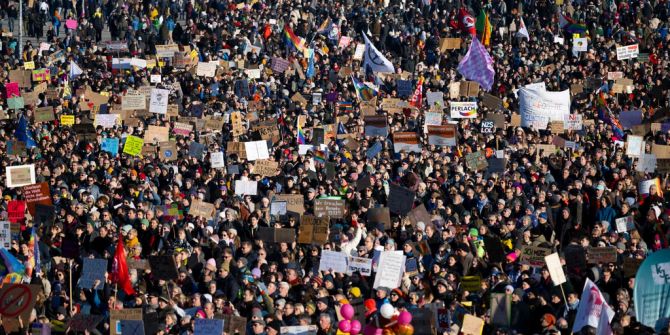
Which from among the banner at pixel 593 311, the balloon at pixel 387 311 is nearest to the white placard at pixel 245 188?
the balloon at pixel 387 311

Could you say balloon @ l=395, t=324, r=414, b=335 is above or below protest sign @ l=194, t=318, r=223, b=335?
above

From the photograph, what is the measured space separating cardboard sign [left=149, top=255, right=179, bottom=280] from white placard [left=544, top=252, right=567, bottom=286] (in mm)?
3866

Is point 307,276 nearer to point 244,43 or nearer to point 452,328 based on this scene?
point 452,328

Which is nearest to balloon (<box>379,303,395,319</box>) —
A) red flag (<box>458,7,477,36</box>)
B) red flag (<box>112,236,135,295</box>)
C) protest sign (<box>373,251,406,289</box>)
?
protest sign (<box>373,251,406,289</box>)

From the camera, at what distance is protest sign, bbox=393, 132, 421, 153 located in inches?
841

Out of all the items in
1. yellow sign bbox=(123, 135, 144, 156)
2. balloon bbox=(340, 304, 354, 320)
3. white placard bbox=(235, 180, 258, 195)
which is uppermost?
balloon bbox=(340, 304, 354, 320)

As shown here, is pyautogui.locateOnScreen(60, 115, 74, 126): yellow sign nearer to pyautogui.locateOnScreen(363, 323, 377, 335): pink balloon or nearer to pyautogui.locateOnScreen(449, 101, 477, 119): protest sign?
pyautogui.locateOnScreen(449, 101, 477, 119): protest sign

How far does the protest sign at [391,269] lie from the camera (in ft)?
47.0

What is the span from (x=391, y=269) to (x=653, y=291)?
317 cm

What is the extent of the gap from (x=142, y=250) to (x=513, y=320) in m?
5.06

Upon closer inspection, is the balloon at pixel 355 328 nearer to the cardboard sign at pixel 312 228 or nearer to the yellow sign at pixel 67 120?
the cardboard sign at pixel 312 228

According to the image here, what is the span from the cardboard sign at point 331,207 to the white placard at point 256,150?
3.91 m

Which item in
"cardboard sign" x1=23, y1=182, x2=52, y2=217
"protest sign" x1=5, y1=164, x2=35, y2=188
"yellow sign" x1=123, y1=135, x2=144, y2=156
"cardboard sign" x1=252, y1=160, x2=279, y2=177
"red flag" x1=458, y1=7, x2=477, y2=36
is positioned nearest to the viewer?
"cardboard sign" x1=23, y1=182, x2=52, y2=217

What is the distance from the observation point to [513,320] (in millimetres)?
13016
